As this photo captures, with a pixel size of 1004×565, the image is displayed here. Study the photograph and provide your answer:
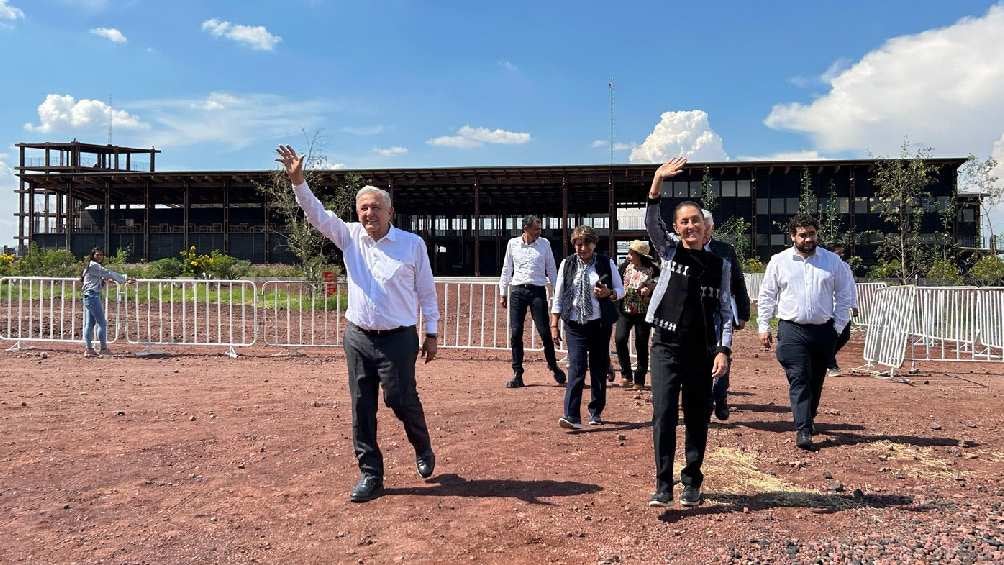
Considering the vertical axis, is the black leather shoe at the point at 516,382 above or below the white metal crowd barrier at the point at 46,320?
below

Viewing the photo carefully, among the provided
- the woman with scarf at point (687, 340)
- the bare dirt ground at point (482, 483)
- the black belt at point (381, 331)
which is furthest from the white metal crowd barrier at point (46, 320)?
the woman with scarf at point (687, 340)

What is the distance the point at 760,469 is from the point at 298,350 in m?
8.23

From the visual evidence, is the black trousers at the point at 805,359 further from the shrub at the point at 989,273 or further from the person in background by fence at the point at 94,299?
the shrub at the point at 989,273

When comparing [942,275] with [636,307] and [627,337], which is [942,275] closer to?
[627,337]

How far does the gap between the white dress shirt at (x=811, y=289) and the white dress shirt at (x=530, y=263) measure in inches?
104

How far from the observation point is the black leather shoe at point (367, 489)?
150 inches

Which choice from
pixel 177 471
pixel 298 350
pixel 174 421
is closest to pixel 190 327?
pixel 298 350

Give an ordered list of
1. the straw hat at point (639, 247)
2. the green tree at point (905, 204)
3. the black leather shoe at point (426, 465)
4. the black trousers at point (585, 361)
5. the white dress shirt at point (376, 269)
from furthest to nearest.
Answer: the green tree at point (905, 204), the straw hat at point (639, 247), the black trousers at point (585, 361), the black leather shoe at point (426, 465), the white dress shirt at point (376, 269)

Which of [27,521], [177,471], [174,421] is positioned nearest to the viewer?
[27,521]

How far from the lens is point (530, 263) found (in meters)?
7.45

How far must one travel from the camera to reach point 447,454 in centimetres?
480

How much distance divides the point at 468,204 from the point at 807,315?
4772cm

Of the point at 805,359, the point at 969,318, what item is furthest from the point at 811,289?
the point at 969,318

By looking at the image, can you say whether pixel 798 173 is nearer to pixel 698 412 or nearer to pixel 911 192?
pixel 911 192
